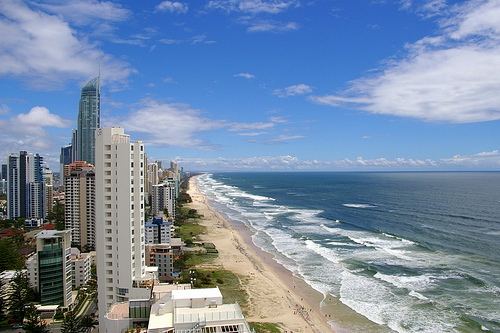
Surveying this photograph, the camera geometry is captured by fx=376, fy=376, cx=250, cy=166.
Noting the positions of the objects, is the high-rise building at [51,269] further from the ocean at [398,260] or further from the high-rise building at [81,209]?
the ocean at [398,260]

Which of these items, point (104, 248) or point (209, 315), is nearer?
point (209, 315)

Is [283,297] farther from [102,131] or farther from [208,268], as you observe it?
[102,131]

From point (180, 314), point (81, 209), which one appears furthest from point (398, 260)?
point (81, 209)

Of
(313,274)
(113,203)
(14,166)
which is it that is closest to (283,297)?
(313,274)

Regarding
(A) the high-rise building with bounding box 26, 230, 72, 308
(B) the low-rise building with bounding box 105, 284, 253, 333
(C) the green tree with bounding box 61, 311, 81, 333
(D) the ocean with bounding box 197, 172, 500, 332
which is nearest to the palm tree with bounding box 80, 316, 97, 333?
(C) the green tree with bounding box 61, 311, 81, 333

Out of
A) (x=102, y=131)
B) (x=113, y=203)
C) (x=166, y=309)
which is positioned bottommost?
(x=166, y=309)

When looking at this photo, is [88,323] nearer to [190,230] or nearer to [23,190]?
[190,230]
